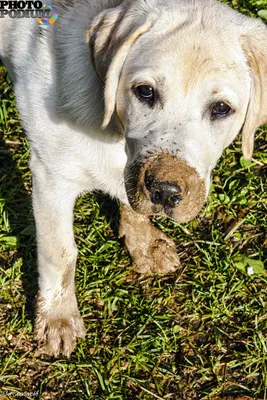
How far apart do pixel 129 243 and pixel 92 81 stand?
135cm

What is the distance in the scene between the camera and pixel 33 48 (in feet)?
13.3

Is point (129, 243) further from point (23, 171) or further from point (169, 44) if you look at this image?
point (169, 44)

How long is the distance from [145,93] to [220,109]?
368 mm

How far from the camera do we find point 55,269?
172 inches

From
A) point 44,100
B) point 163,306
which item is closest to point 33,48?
point 44,100

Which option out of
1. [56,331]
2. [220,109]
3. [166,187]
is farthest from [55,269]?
[220,109]

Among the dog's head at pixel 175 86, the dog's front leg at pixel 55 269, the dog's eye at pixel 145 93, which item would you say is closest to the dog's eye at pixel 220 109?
the dog's head at pixel 175 86

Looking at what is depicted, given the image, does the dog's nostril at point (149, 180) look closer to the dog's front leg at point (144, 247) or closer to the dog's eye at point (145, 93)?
the dog's eye at point (145, 93)

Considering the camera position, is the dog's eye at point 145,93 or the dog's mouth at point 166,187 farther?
the dog's eye at point 145,93

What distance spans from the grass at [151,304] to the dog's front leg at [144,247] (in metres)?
0.08

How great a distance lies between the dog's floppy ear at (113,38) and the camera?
358 centimetres

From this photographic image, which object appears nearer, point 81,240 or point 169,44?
point 169,44

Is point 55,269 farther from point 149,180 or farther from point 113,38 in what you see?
point 113,38

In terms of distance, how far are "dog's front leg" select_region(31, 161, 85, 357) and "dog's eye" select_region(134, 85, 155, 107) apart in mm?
792
